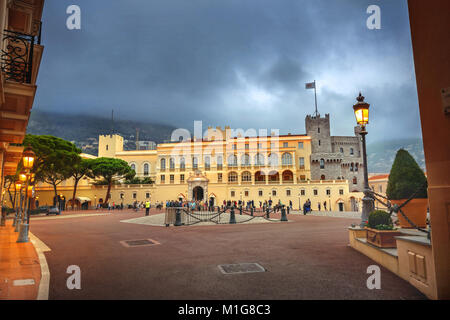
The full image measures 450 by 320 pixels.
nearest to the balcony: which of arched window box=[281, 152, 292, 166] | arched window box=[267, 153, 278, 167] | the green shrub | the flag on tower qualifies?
the green shrub

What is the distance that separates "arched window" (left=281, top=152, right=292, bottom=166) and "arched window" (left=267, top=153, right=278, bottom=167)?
1.39 m

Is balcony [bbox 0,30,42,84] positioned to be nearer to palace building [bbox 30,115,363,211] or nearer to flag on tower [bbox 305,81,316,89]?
palace building [bbox 30,115,363,211]

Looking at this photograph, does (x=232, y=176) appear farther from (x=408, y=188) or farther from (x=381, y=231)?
(x=381, y=231)

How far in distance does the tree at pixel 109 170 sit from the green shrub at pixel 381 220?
53.9 m

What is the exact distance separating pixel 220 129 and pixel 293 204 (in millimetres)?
24994

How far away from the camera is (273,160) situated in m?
57.0

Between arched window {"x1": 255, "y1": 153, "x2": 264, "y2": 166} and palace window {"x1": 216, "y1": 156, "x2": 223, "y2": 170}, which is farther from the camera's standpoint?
palace window {"x1": 216, "y1": 156, "x2": 223, "y2": 170}

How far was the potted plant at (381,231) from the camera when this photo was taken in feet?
19.1

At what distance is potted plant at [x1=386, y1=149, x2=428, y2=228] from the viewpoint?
768cm

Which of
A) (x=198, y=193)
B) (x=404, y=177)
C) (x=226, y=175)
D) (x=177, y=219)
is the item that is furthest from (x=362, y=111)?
(x=198, y=193)

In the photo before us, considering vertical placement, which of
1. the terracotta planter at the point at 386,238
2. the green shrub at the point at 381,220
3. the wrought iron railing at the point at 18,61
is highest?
the wrought iron railing at the point at 18,61

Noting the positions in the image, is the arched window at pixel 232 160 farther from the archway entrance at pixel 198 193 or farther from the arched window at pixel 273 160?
the archway entrance at pixel 198 193

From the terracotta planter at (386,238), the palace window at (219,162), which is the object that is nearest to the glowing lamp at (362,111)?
the terracotta planter at (386,238)
